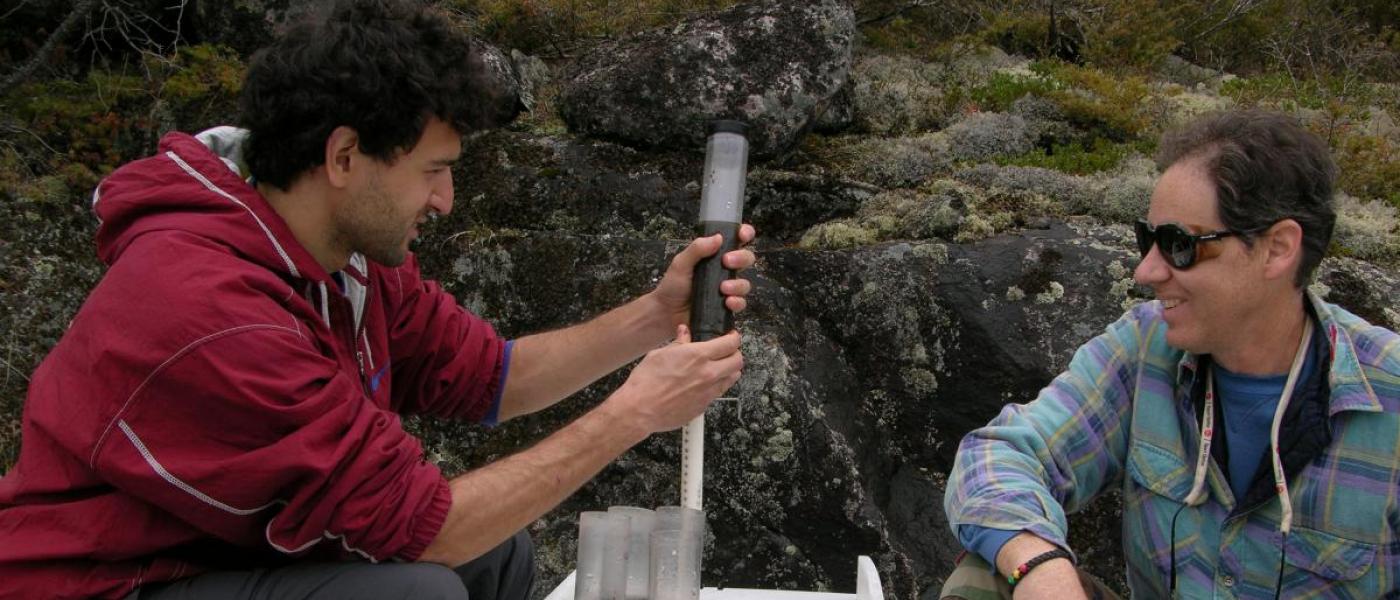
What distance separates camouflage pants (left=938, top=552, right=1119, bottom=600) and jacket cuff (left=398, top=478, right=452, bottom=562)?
3.89ft

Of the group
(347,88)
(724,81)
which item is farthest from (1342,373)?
(724,81)

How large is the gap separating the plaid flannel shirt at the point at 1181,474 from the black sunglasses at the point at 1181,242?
0.27 metres

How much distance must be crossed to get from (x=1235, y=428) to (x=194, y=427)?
7.65 feet

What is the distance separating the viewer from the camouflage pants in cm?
239

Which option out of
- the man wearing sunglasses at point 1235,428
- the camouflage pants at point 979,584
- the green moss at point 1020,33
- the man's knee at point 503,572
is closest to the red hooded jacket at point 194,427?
the man's knee at point 503,572

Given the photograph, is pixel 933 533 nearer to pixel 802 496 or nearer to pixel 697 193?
pixel 802 496

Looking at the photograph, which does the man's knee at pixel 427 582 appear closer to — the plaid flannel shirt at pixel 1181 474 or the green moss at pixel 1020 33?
the plaid flannel shirt at pixel 1181 474

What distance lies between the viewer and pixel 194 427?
6.64 feet

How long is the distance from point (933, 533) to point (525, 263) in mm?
2022

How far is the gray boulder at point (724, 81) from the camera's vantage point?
4953 millimetres

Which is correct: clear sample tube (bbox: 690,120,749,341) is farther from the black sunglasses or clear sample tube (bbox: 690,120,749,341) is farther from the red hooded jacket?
the black sunglasses

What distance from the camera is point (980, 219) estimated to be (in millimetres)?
4383

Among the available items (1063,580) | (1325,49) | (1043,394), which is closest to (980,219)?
(1043,394)

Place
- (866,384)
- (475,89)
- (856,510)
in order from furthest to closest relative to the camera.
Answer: (866,384) → (856,510) → (475,89)
